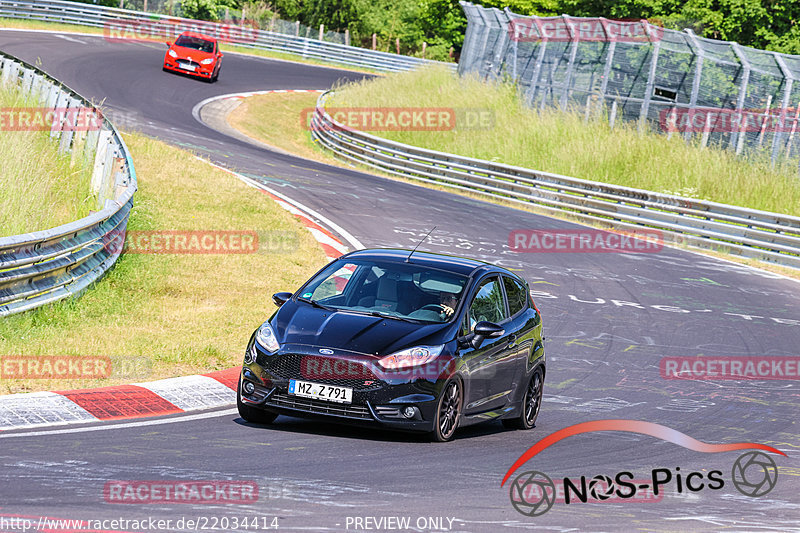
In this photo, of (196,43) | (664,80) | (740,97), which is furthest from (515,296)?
(196,43)

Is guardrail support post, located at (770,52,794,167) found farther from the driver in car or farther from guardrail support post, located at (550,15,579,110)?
the driver in car

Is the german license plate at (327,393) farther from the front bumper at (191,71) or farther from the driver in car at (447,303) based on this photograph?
the front bumper at (191,71)

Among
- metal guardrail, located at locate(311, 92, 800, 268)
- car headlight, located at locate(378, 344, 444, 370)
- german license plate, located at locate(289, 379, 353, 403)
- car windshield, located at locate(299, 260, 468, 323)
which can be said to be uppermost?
car windshield, located at locate(299, 260, 468, 323)

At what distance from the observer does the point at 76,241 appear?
1276 centimetres

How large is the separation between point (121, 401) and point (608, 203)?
1916 cm

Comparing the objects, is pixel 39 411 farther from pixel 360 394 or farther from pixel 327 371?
pixel 360 394

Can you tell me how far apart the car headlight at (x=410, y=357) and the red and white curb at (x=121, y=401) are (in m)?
1.94

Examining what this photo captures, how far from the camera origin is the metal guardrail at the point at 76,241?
37.3ft

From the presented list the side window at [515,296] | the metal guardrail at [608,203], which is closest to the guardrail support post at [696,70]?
the metal guardrail at [608,203]

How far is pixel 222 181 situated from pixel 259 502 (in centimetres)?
1541

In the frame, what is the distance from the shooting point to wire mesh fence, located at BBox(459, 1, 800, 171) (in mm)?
27469

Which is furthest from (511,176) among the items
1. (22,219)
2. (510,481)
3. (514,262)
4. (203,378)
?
(510,481)

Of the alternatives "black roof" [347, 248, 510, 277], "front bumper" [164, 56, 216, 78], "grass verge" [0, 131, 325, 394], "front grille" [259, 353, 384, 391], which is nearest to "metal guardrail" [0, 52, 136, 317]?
"grass verge" [0, 131, 325, 394]

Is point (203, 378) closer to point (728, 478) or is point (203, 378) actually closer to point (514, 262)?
point (728, 478)
